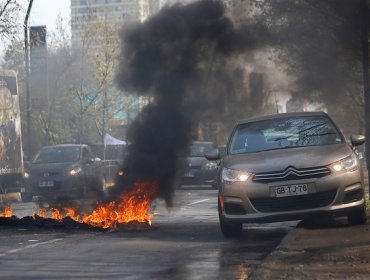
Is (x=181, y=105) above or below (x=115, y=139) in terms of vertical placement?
above

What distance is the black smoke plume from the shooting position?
14047mm

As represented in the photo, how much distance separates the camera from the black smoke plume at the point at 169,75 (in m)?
14.0

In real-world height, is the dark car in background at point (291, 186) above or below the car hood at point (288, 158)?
below

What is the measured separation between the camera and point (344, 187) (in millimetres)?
10672

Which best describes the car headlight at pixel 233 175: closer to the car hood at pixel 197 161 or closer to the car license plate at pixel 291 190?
the car license plate at pixel 291 190

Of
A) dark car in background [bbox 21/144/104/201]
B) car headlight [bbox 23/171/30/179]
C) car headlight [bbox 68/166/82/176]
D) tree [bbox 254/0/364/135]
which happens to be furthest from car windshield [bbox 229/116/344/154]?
car headlight [bbox 23/171/30/179]

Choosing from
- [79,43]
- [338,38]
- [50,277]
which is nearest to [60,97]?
[79,43]

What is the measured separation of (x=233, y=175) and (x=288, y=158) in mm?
765

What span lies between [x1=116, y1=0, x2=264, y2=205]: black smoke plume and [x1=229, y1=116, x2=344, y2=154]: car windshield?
2249 mm

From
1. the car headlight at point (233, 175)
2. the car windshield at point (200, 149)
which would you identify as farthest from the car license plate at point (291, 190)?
the car windshield at point (200, 149)

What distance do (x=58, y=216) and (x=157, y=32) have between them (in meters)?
Result: 4.02

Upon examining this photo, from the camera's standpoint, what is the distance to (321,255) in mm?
8555

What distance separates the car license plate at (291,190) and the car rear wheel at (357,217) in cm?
84

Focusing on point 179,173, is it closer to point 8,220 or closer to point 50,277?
point 8,220
